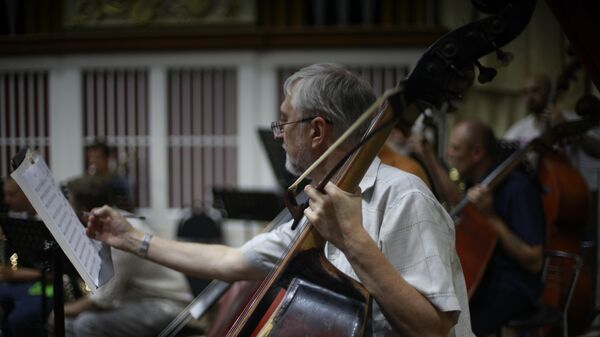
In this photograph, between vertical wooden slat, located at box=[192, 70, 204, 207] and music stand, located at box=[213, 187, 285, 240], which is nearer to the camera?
music stand, located at box=[213, 187, 285, 240]

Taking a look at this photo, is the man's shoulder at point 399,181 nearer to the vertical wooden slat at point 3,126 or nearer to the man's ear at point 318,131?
the man's ear at point 318,131

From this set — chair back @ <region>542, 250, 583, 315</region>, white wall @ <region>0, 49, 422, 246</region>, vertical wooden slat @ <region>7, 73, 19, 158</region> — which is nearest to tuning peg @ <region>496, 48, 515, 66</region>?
chair back @ <region>542, 250, 583, 315</region>

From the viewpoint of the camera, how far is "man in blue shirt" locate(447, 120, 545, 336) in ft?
9.42

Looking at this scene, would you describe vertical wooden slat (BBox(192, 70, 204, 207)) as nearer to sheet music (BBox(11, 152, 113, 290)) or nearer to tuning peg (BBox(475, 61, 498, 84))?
sheet music (BBox(11, 152, 113, 290))

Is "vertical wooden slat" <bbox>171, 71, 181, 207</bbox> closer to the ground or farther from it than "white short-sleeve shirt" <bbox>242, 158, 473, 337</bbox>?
closer to the ground

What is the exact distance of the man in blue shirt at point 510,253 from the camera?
2871 mm

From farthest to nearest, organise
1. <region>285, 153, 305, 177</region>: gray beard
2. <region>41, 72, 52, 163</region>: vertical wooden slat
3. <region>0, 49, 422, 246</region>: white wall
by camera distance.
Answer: <region>41, 72, 52, 163</region>: vertical wooden slat → <region>0, 49, 422, 246</region>: white wall → <region>285, 153, 305, 177</region>: gray beard

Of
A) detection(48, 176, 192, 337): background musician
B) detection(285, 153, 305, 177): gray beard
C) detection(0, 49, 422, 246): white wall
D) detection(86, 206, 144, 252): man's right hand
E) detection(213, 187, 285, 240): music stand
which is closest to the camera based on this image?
detection(285, 153, 305, 177): gray beard

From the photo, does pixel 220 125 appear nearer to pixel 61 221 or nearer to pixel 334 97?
pixel 61 221

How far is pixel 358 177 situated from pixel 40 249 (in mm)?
1103

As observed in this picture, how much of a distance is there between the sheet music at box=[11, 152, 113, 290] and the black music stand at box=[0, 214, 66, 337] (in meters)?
0.08

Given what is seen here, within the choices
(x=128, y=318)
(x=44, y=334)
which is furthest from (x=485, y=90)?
(x=44, y=334)

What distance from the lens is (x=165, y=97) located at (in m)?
7.21

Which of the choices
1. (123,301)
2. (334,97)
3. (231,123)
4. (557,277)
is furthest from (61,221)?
(231,123)
